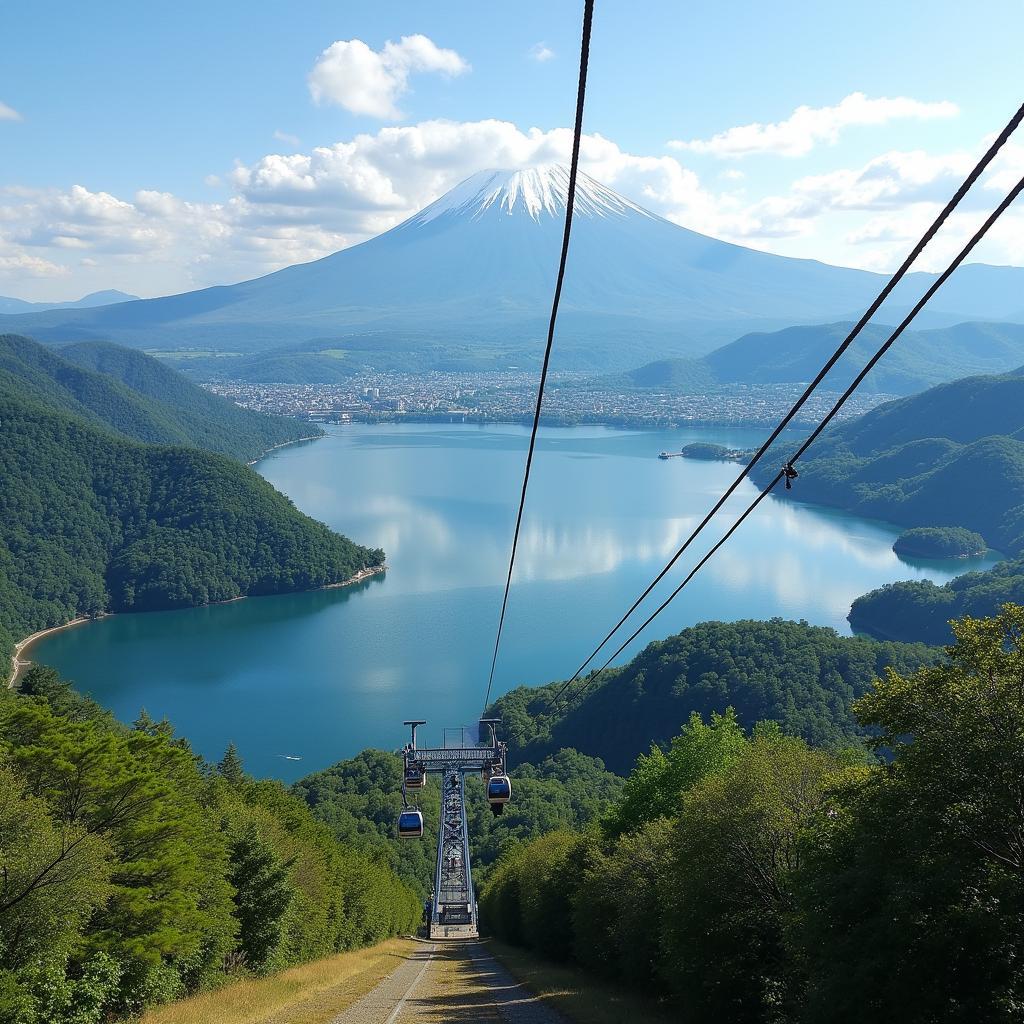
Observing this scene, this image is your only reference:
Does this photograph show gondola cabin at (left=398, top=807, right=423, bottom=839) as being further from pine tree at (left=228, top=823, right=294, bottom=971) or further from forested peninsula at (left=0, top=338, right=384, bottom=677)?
forested peninsula at (left=0, top=338, right=384, bottom=677)

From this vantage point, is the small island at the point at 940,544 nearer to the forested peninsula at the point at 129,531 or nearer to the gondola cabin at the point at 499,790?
the forested peninsula at the point at 129,531

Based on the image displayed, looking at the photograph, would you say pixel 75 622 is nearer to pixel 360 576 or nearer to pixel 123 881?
pixel 360 576

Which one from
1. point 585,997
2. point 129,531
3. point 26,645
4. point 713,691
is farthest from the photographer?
point 129,531

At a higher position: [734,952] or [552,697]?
[734,952]

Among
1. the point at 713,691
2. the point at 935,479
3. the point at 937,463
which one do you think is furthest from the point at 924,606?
the point at 937,463

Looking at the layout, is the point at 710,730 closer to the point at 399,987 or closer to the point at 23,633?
the point at 399,987

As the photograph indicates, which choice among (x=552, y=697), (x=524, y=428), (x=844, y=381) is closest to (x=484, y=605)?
(x=552, y=697)
